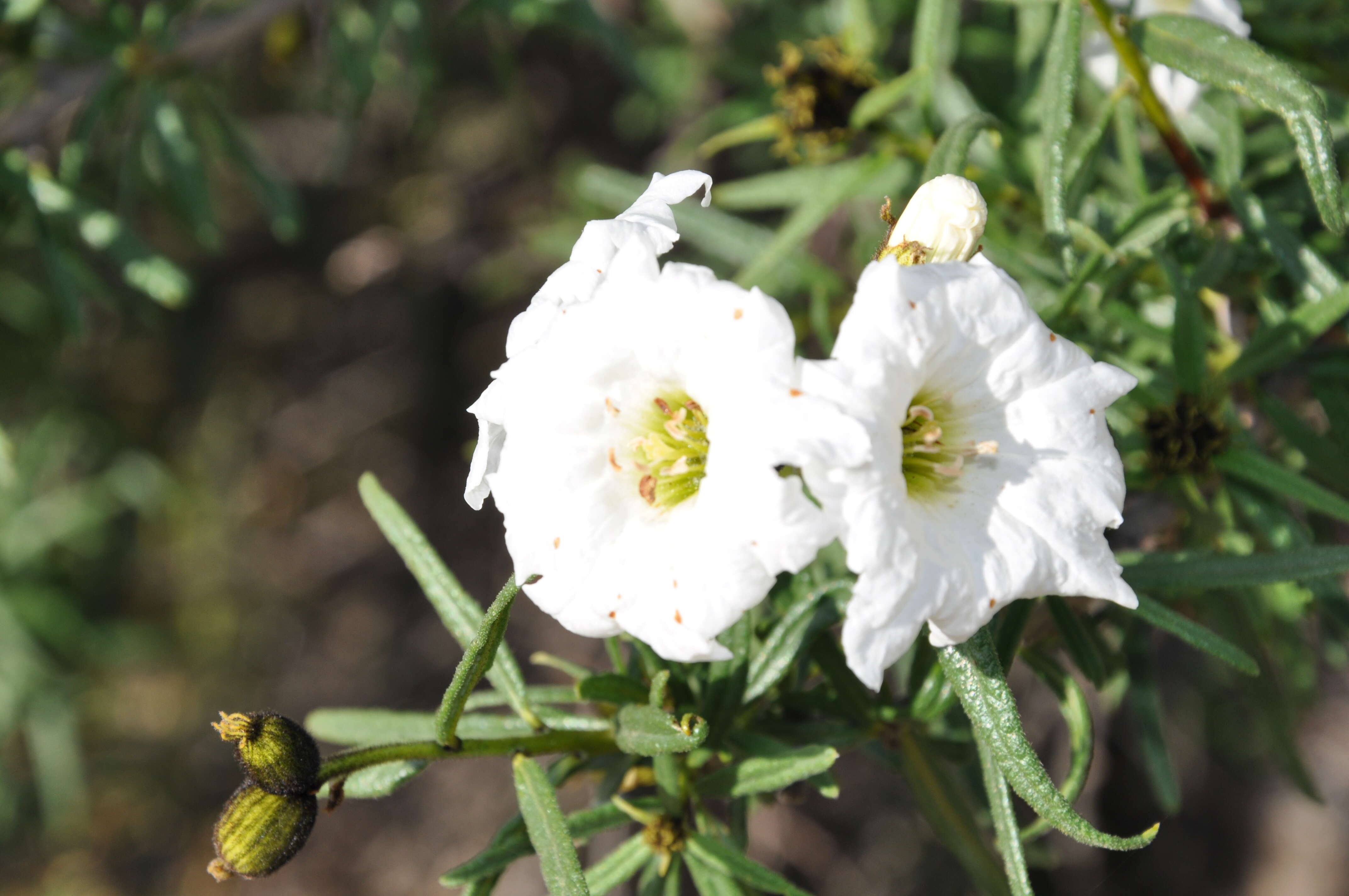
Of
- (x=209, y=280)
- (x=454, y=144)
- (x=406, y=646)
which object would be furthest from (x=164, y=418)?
(x=454, y=144)

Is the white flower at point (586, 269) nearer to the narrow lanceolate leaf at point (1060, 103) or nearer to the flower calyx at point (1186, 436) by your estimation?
the narrow lanceolate leaf at point (1060, 103)

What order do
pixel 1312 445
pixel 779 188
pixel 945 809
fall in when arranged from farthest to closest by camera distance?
pixel 779 188
pixel 1312 445
pixel 945 809

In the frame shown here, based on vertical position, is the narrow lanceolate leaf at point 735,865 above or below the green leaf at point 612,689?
below

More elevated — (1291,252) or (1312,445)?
(1291,252)

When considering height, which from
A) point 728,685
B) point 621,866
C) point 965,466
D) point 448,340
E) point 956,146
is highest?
point 956,146

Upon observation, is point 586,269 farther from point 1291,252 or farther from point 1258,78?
point 1291,252

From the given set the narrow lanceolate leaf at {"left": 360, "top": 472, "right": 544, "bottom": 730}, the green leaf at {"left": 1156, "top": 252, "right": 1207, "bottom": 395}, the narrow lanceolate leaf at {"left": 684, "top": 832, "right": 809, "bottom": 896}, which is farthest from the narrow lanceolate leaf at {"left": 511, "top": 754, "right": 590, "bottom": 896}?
the green leaf at {"left": 1156, "top": 252, "right": 1207, "bottom": 395}

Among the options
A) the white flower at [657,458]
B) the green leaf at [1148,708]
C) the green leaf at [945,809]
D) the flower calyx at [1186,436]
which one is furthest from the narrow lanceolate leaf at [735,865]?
the flower calyx at [1186,436]

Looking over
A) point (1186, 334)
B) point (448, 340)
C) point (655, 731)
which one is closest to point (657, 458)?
point (655, 731)
